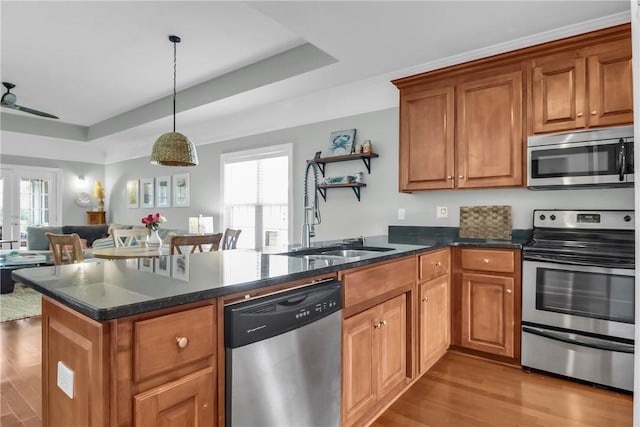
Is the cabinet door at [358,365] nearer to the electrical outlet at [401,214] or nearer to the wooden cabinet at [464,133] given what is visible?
the wooden cabinet at [464,133]

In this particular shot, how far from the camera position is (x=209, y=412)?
1.13 meters

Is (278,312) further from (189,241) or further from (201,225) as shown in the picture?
(201,225)

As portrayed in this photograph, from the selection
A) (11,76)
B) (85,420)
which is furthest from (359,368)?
(11,76)

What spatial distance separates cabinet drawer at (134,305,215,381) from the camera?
96 centimetres

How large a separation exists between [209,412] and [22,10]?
3497 millimetres

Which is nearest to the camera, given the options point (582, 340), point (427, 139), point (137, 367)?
point (137, 367)

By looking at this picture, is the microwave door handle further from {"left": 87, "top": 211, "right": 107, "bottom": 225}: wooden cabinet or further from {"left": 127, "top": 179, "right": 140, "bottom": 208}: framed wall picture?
{"left": 87, "top": 211, "right": 107, "bottom": 225}: wooden cabinet

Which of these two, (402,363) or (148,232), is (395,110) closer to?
(402,363)

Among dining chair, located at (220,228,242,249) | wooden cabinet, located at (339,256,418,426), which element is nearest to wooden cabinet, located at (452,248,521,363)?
wooden cabinet, located at (339,256,418,426)

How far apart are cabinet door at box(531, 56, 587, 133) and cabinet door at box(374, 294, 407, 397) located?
5.47 ft

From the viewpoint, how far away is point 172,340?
3.40ft

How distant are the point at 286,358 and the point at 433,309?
5.02 ft

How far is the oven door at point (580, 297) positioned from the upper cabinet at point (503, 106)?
2.29 ft

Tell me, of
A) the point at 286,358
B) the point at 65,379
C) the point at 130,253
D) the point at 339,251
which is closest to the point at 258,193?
the point at 130,253
